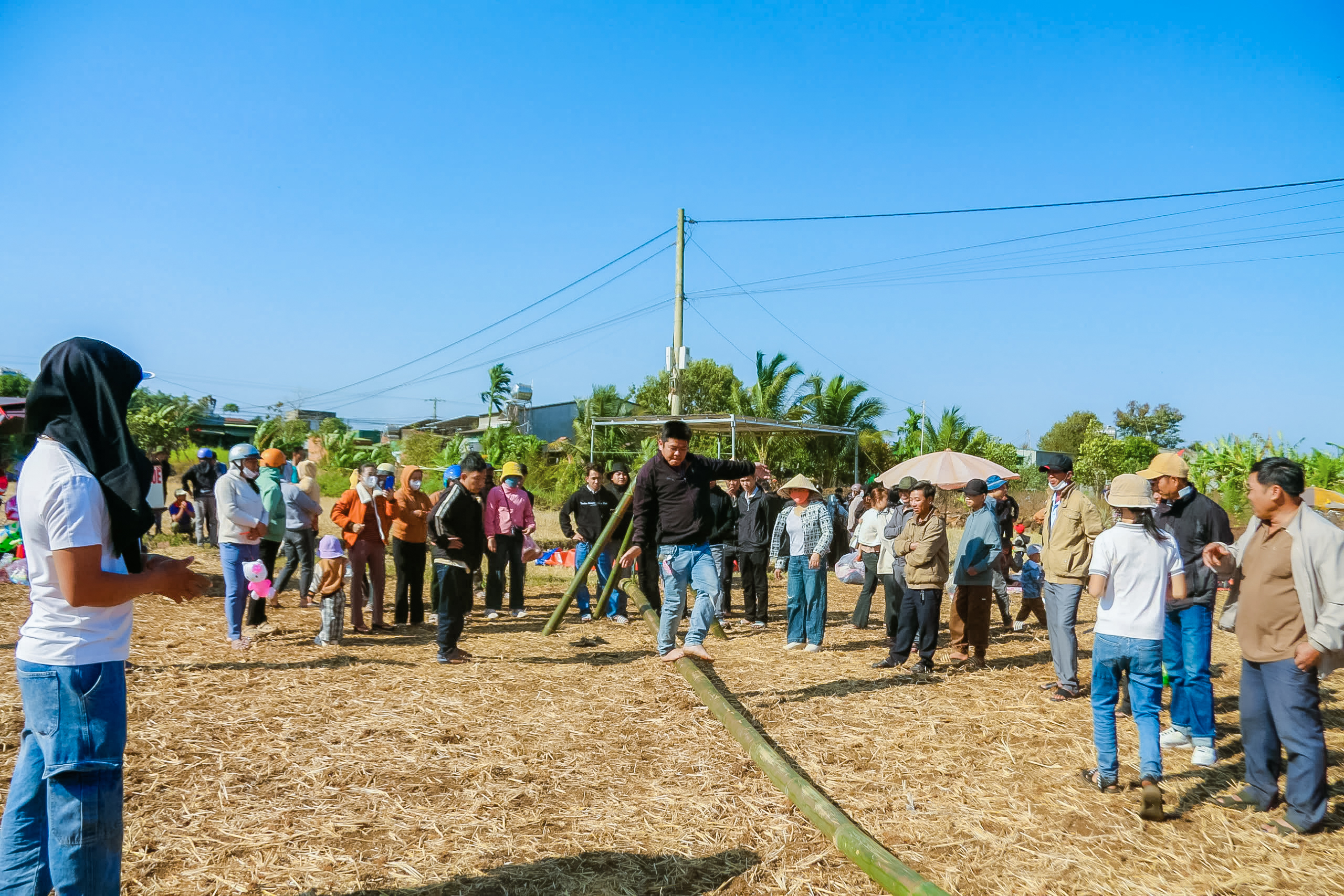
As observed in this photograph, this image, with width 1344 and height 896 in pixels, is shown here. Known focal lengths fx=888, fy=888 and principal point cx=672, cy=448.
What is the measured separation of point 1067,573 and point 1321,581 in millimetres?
2910

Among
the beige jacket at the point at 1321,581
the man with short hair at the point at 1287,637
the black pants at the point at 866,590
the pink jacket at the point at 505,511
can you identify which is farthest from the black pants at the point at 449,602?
the beige jacket at the point at 1321,581

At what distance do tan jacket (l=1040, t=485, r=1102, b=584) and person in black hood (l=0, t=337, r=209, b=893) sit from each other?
22.2ft

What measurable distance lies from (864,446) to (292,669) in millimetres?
28575

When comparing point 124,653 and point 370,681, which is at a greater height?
point 124,653

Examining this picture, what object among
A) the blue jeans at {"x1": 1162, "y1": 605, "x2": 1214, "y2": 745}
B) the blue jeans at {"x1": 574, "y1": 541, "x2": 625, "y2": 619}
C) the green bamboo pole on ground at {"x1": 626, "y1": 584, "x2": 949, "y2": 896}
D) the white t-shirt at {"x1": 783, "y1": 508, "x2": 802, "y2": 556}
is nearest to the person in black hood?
the green bamboo pole on ground at {"x1": 626, "y1": 584, "x2": 949, "y2": 896}

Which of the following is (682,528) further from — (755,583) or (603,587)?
(603,587)

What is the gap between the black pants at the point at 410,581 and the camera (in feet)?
35.9

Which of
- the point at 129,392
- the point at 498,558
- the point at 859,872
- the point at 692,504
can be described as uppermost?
the point at 129,392

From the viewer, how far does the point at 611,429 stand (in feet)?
103

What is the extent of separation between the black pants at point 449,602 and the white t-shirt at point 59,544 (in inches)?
227

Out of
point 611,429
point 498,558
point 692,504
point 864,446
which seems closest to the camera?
point 692,504

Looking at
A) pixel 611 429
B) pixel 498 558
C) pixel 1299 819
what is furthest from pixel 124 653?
pixel 611 429

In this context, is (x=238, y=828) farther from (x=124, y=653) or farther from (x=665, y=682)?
(x=665, y=682)

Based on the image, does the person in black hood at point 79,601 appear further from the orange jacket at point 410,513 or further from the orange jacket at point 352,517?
the orange jacket at point 410,513
